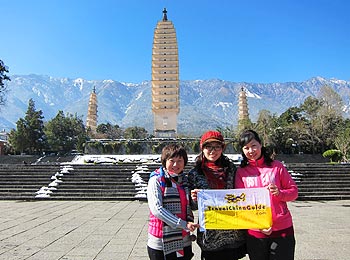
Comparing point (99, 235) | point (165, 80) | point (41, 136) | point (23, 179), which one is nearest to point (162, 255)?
point (99, 235)

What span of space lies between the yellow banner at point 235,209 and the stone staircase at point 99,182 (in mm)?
9569

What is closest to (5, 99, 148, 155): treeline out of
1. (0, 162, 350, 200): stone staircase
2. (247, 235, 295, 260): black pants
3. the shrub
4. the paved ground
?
(0, 162, 350, 200): stone staircase

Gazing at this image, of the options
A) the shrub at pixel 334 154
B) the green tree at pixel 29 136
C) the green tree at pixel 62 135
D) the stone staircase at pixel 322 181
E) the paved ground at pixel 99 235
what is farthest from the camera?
the green tree at pixel 62 135

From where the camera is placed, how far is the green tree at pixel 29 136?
4119 centimetres

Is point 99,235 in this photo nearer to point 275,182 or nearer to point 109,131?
point 275,182

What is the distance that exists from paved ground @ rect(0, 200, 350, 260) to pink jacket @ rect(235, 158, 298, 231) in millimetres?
2123

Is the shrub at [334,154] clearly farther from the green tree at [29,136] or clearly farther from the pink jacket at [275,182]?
the green tree at [29,136]

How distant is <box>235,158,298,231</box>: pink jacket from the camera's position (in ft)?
8.05

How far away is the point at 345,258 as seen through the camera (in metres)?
4.14

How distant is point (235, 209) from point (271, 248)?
385 millimetres

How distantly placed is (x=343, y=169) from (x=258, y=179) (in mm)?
15104

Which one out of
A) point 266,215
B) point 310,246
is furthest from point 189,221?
point 310,246

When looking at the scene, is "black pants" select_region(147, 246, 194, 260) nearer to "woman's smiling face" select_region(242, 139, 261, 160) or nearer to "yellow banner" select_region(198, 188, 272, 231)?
"yellow banner" select_region(198, 188, 272, 231)

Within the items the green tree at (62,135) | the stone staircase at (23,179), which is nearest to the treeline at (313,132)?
the green tree at (62,135)
